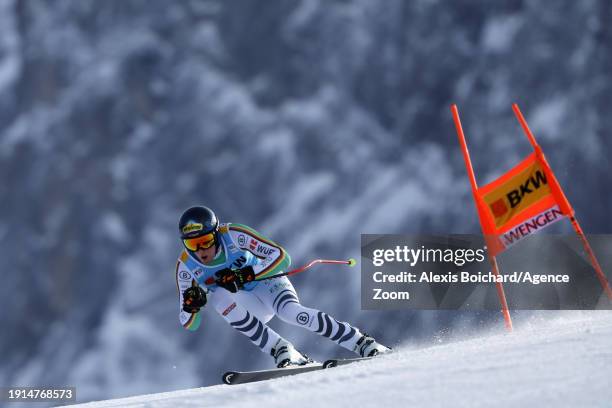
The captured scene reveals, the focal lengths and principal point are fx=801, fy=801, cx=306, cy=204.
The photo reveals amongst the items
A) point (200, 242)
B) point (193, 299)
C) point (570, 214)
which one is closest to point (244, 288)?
point (193, 299)

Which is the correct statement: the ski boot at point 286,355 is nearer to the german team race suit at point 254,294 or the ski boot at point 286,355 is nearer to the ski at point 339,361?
the german team race suit at point 254,294

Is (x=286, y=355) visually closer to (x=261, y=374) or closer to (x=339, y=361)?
(x=261, y=374)

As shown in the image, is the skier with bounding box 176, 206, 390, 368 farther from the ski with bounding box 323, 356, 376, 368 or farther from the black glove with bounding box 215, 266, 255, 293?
the ski with bounding box 323, 356, 376, 368

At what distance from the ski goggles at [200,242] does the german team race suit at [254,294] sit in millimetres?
149

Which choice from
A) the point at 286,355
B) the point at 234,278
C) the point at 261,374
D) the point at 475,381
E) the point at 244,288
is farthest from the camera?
the point at 244,288

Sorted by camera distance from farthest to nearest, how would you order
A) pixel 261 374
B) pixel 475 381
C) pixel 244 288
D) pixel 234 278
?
pixel 244 288 < pixel 234 278 < pixel 261 374 < pixel 475 381

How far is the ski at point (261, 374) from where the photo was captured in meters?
7.04

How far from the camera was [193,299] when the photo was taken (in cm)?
766

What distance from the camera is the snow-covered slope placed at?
441 centimetres

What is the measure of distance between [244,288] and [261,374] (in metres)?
1.09

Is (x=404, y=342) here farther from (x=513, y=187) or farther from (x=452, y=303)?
(x=513, y=187)

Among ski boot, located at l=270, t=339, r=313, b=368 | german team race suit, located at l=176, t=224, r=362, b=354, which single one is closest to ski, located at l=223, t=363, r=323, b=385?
ski boot, located at l=270, t=339, r=313, b=368

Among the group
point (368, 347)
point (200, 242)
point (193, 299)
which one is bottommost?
point (368, 347)

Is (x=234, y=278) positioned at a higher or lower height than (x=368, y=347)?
higher
